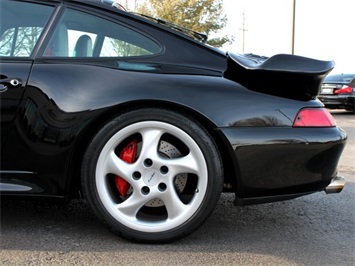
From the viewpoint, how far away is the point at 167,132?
2424mm

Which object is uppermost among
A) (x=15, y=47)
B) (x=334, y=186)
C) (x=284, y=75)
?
(x=15, y=47)

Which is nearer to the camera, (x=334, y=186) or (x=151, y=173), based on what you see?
(x=151, y=173)

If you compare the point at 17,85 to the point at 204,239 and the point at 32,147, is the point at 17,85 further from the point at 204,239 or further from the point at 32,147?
the point at 204,239

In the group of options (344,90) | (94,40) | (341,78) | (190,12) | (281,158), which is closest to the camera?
(281,158)

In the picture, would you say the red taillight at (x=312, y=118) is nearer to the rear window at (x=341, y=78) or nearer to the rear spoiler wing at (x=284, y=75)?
the rear spoiler wing at (x=284, y=75)

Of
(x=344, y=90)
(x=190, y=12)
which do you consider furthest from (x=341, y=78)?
(x=190, y=12)

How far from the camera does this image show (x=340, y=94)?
1213 cm

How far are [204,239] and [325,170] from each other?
2.82 feet

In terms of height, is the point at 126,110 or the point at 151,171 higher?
the point at 126,110

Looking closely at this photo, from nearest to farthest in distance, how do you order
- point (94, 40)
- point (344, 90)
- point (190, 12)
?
point (94, 40), point (344, 90), point (190, 12)

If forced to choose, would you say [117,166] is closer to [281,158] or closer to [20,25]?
[281,158]

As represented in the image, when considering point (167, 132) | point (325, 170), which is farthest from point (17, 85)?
point (325, 170)

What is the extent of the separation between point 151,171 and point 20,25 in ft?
4.24

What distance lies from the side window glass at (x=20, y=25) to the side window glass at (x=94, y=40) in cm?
13
